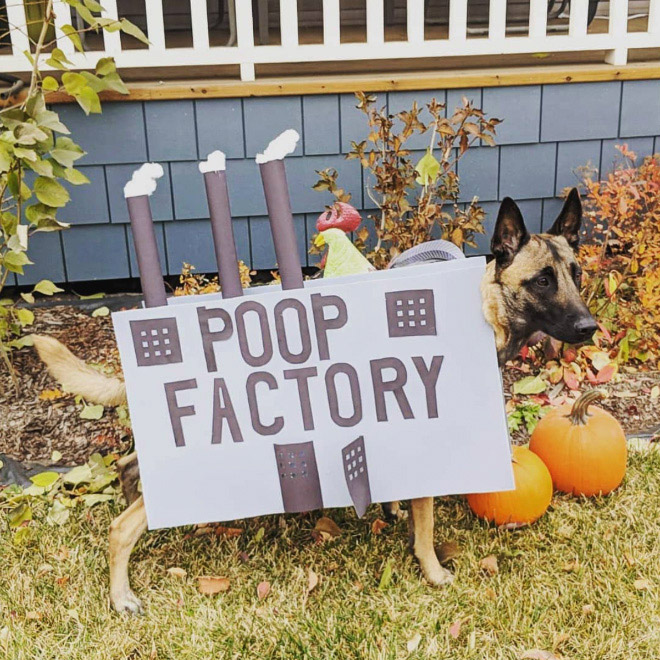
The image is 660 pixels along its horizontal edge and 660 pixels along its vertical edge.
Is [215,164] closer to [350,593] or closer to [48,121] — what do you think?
[48,121]

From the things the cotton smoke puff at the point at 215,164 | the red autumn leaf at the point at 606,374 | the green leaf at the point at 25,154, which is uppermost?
the cotton smoke puff at the point at 215,164

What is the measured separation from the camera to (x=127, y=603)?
2111 mm

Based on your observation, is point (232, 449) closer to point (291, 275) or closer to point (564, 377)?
point (291, 275)

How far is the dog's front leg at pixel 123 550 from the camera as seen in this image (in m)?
2.11

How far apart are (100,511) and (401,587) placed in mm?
991

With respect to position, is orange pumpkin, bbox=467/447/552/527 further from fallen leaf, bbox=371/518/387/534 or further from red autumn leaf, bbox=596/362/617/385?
red autumn leaf, bbox=596/362/617/385

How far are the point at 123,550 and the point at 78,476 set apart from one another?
2.10 ft

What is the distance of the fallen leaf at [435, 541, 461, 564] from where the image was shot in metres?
2.26

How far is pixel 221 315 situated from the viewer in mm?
1934

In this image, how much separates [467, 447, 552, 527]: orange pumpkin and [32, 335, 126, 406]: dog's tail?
1.11 metres

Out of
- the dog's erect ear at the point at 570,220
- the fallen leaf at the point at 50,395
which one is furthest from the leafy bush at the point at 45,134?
the dog's erect ear at the point at 570,220

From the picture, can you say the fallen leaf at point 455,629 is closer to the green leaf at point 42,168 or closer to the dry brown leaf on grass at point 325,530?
the dry brown leaf on grass at point 325,530

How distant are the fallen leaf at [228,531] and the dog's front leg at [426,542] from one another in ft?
1.85

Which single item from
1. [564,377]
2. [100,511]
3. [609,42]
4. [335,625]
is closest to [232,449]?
[335,625]
